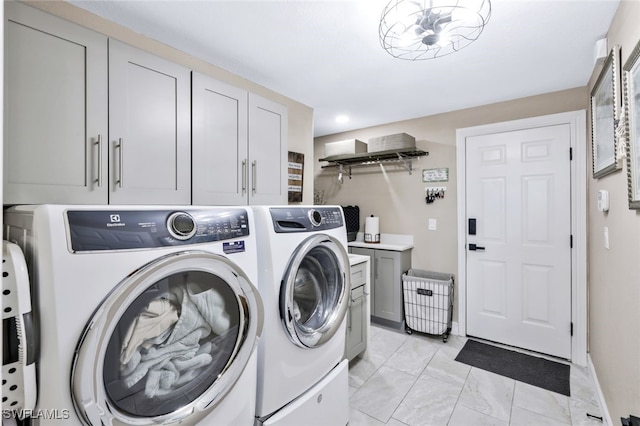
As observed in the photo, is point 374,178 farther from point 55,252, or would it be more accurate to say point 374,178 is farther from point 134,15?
point 55,252

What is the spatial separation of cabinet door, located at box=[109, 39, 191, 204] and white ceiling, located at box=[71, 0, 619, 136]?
1.17 feet

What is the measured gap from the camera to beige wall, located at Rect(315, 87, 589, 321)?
2.86 m

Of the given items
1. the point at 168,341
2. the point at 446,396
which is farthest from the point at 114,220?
the point at 446,396

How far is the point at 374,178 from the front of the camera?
3.71 m

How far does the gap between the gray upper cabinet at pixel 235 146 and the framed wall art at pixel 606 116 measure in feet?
6.33

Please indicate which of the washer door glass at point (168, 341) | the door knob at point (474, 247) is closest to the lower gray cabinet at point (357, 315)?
the door knob at point (474, 247)

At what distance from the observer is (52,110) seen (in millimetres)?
1215

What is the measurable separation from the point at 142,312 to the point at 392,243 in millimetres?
2902

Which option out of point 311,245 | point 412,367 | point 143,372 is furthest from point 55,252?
point 412,367

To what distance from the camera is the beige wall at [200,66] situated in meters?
1.55

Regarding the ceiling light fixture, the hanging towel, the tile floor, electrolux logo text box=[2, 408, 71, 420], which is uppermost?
the ceiling light fixture

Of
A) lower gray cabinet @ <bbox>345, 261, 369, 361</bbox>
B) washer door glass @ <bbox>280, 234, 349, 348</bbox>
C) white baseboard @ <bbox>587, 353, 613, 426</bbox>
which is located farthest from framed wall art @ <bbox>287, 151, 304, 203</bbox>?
white baseboard @ <bbox>587, 353, 613, 426</bbox>

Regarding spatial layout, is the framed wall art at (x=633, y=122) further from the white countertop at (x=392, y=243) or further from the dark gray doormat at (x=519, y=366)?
the white countertop at (x=392, y=243)

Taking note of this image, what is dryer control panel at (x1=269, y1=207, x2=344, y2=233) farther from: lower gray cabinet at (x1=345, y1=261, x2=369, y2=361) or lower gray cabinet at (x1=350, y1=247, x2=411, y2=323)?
lower gray cabinet at (x1=350, y1=247, x2=411, y2=323)
